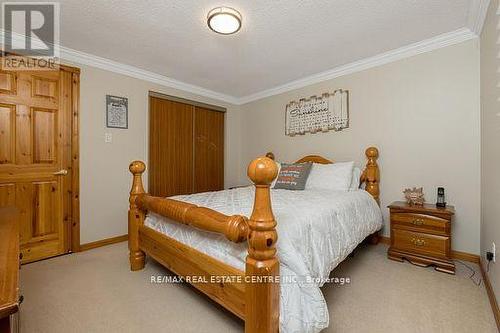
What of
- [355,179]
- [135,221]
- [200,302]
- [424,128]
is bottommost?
[200,302]

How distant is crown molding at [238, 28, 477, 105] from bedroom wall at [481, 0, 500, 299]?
0.77ft

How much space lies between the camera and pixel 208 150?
13.1 ft

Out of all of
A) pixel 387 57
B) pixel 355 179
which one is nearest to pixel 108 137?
pixel 355 179

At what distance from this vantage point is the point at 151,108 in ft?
10.7

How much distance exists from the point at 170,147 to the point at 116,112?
82 cm

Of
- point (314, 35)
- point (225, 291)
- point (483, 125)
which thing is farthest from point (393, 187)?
point (225, 291)

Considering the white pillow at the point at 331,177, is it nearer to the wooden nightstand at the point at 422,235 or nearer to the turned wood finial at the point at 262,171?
the wooden nightstand at the point at 422,235

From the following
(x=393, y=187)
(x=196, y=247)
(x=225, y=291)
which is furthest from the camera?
(x=393, y=187)

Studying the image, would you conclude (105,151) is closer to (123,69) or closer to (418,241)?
(123,69)

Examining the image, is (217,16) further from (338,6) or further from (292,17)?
(338,6)

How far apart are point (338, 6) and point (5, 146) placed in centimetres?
310

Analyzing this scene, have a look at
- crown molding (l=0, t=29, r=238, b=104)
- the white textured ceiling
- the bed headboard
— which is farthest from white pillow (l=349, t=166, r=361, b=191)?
crown molding (l=0, t=29, r=238, b=104)

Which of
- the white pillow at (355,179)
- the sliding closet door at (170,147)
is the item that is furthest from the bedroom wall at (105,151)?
the white pillow at (355,179)

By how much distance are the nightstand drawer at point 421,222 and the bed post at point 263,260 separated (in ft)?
5.61
